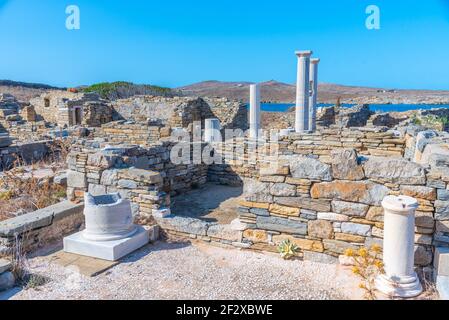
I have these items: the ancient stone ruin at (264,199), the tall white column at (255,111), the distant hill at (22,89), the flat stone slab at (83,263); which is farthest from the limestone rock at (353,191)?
the distant hill at (22,89)

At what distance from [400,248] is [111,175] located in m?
4.48

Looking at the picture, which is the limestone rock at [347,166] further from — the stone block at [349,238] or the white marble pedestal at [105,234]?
the white marble pedestal at [105,234]

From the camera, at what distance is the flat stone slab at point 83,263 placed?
4574mm

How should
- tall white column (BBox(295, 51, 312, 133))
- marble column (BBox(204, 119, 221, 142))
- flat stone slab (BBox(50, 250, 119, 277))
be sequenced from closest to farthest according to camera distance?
1. flat stone slab (BBox(50, 250, 119, 277))
2. marble column (BBox(204, 119, 221, 142))
3. tall white column (BBox(295, 51, 312, 133))

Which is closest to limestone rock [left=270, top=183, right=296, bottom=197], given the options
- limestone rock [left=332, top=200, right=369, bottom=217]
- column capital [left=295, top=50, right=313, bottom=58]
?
limestone rock [left=332, top=200, right=369, bottom=217]

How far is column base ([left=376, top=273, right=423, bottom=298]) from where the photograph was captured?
3.81 metres

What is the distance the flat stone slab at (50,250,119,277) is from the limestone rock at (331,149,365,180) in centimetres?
295

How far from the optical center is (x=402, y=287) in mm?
3828

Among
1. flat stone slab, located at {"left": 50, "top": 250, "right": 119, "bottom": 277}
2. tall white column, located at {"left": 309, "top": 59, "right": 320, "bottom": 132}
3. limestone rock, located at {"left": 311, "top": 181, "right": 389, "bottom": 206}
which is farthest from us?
tall white column, located at {"left": 309, "top": 59, "right": 320, "bottom": 132}

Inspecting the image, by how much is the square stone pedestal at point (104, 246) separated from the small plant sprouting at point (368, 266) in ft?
9.09

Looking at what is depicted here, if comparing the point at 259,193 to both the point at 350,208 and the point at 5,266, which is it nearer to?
the point at 350,208

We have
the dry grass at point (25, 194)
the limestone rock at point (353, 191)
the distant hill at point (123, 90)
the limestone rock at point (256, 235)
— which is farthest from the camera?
the distant hill at point (123, 90)

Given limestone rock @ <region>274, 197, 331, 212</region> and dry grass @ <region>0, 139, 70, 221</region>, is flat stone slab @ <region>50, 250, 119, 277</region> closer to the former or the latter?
dry grass @ <region>0, 139, 70, 221</region>

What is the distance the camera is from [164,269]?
4.65m
